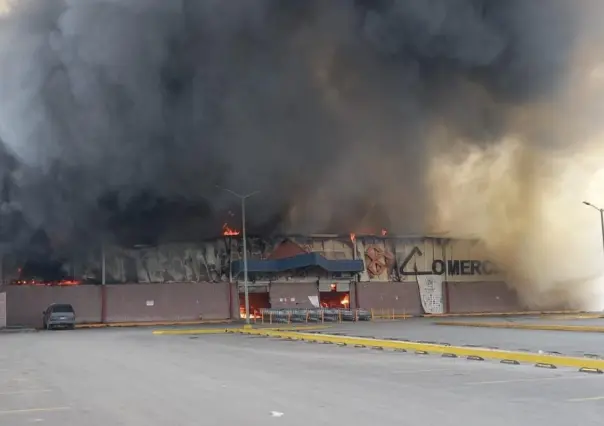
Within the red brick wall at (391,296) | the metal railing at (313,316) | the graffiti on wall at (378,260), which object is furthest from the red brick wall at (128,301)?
the graffiti on wall at (378,260)

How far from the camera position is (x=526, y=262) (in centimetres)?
4938

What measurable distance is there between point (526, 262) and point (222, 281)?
70.1 feet

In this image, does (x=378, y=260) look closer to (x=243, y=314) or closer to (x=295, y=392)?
(x=243, y=314)

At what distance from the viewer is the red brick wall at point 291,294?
152 feet

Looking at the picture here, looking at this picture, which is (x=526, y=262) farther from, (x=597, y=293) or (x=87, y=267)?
(x=87, y=267)

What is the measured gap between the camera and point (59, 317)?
121ft

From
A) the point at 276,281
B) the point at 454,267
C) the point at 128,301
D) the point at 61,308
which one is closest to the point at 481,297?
the point at 454,267

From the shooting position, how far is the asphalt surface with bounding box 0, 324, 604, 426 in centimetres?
809

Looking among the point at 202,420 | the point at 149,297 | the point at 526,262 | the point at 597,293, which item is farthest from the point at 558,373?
the point at 597,293

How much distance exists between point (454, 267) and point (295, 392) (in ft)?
140

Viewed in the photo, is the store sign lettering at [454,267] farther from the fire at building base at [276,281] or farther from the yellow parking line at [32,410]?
the yellow parking line at [32,410]

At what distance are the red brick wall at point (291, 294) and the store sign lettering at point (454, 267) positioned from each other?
7.45m

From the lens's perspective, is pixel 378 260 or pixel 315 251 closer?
pixel 315 251

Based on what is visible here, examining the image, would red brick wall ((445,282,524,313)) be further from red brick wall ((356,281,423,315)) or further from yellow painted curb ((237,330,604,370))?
yellow painted curb ((237,330,604,370))
